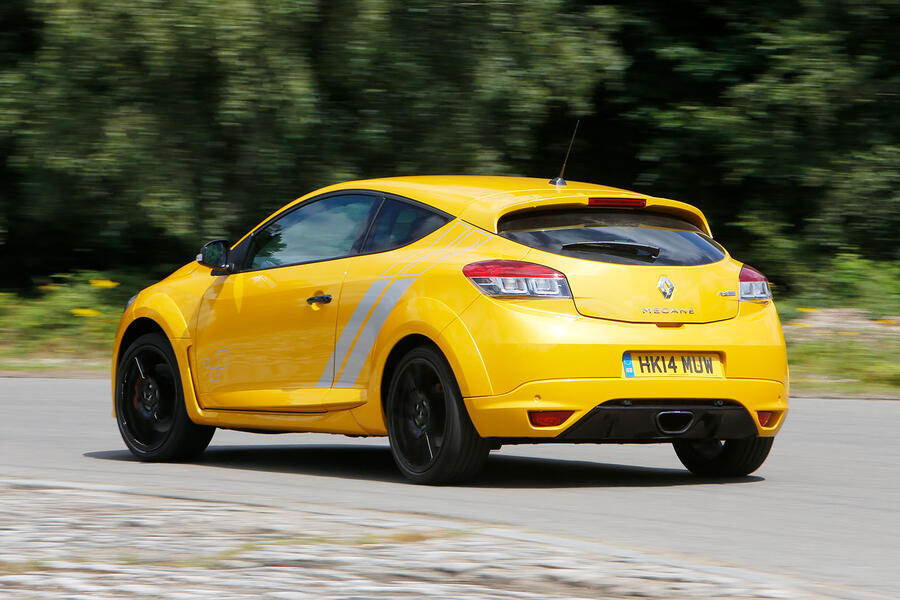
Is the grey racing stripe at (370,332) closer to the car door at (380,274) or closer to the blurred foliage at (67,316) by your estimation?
the car door at (380,274)

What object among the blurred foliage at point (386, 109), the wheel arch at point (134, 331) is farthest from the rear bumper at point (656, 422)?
the blurred foliage at point (386, 109)

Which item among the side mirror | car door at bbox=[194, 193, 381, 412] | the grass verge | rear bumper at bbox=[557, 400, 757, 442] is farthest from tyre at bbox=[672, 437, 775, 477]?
the grass verge

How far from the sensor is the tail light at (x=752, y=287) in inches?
304

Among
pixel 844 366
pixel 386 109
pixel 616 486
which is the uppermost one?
pixel 616 486

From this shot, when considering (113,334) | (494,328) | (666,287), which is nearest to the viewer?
(494,328)

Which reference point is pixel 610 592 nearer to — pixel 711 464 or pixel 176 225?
pixel 711 464

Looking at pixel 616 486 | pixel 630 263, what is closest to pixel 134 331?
pixel 616 486

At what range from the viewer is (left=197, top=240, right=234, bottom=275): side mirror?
8867 mm

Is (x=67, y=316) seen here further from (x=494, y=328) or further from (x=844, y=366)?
(x=494, y=328)

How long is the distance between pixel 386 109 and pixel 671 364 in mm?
11220

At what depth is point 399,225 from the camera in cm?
795

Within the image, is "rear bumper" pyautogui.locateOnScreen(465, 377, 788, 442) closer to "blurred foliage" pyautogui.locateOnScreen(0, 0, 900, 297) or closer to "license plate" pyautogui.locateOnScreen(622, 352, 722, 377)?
"license plate" pyautogui.locateOnScreen(622, 352, 722, 377)

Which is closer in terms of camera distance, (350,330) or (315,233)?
(350,330)

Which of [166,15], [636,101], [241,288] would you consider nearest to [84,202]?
[166,15]
